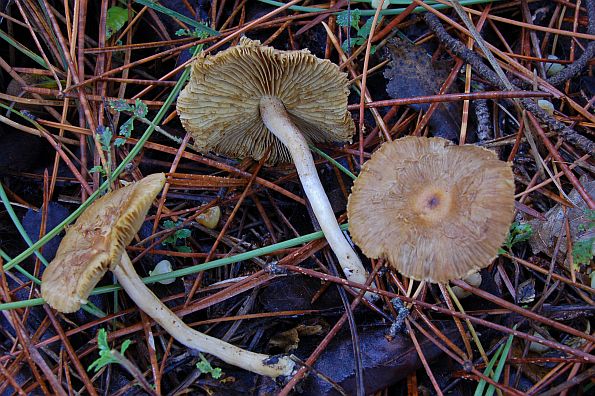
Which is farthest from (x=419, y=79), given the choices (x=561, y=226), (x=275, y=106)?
(x=561, y=226)

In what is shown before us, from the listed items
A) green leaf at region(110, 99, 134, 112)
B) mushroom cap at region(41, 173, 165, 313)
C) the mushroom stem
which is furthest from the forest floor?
mushroom cap at region(41, 173, 165, 313)

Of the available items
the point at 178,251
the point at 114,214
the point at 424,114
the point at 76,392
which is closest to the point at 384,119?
the point at 424,114

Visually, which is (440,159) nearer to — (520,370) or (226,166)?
(520,370)

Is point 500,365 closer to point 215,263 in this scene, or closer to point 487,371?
point 487,371

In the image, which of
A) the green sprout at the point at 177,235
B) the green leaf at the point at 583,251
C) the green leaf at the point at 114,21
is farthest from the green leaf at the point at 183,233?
the green leaf at the point at 583,251

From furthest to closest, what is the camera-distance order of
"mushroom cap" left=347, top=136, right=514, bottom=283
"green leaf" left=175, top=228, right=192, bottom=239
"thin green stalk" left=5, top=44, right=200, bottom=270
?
"green leaf" left=175, top=228, right=192, bottom=239 < "thin green stalk" left=5, top=44, right=200, bottom=270 < "mushroom cap" left=347, top=136, right=514, bottom=283

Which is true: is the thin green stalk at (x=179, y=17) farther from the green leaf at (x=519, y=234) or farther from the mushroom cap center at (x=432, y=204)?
the green leaf at (x=519, y=234)

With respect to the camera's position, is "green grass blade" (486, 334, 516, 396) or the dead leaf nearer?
"green grass blade" (486, 334, 516, 396)

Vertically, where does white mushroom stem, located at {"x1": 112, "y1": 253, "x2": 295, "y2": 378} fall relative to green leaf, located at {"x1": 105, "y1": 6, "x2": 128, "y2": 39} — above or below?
below

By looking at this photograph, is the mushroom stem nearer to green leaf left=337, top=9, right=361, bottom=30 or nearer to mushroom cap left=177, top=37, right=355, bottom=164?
mushroom cap left=177, top=37, right=355, bottom=164
